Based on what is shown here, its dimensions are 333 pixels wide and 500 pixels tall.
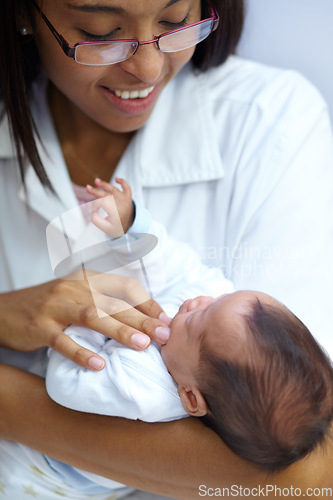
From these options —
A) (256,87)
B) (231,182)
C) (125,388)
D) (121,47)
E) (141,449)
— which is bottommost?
(141,449)

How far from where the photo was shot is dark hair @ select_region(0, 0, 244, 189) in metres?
1.01

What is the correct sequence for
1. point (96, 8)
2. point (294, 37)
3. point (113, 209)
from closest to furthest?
point (96, 8)
point (113, 209)
point (294, 37)

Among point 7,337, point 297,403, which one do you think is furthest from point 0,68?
point 297,403

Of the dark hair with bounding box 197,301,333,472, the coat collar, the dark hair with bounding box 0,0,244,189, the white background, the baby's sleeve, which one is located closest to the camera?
the dark hair with bounding box 197,301,333,472

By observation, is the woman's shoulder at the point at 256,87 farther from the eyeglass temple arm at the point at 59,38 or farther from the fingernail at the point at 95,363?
the fingernail at the point at 95,363

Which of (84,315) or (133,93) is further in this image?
(133,93)

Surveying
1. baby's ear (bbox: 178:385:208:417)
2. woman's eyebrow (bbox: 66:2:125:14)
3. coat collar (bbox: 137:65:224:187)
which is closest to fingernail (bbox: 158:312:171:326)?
baby's ear (bbox: 178:385:208:417)

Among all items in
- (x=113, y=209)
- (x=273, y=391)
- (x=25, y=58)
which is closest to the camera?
(x=273, y=391)

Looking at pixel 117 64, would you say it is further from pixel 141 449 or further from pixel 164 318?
pixel 141 449

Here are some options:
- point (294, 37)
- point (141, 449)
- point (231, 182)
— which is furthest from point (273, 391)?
point (294, 37)

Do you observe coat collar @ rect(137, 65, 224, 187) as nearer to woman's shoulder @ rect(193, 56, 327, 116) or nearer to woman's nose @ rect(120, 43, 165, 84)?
woman's shoulder @ rect(193, 56, 327, 116)

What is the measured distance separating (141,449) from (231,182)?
1.78ft

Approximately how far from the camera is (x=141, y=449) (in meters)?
0.91

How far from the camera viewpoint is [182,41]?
1.00m
